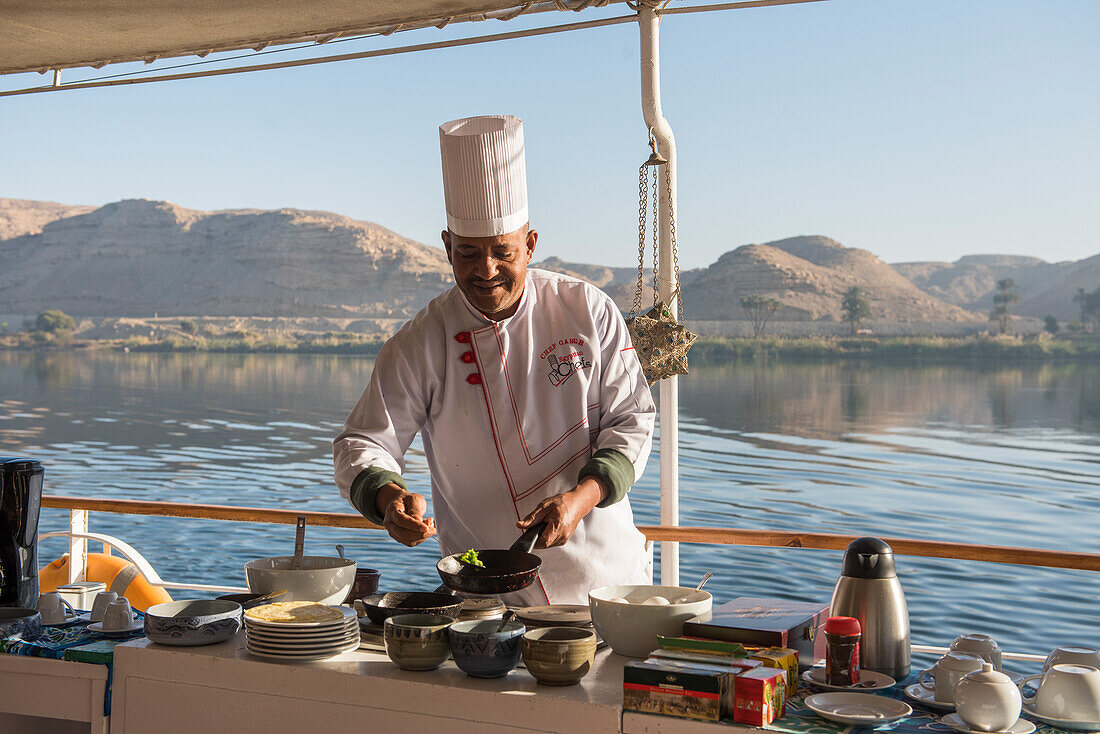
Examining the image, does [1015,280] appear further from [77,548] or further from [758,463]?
[77,548]

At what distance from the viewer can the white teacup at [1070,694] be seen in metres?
1.30

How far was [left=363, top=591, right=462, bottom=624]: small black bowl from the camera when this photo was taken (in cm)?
165

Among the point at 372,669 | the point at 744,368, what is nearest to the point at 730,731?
the point at 372,669

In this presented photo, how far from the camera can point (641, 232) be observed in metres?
3.71

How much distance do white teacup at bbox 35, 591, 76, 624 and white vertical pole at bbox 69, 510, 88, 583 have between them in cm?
186

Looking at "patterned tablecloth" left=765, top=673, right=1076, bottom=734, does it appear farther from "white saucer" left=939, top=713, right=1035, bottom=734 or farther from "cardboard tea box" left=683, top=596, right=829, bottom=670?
"cardboard tea box" left=683, top=596, right=829, bottom=670

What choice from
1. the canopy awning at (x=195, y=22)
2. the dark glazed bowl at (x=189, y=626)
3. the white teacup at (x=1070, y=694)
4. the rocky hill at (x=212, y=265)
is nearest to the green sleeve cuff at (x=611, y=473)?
the dark glazed bowl at (x=189, y=626)

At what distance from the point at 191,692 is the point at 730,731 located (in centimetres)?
92

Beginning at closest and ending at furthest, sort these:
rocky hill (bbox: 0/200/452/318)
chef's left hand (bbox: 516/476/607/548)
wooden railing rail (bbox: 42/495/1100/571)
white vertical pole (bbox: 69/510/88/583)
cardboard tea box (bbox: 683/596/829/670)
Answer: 1. cardboard tea box (bbox: 683/596/829/670)
2. chef's left hand (bbox: 516/476/607/548)
3. wooden railing rail (bbox: 42/495/1100/571)
4. white vertical pole (bbox: 69/510/88/583)
5. rocky hill (bbox: 0/200/452/318)

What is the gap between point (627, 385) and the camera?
2160 mm

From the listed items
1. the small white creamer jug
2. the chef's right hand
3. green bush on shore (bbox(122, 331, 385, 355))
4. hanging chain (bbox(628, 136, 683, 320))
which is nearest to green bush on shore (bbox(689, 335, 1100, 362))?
green bush on shore (bbox(122, 331, 385, 355))

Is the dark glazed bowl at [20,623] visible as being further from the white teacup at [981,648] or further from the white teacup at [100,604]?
the white teacup at [981,648]

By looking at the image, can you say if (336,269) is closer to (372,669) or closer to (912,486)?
(912,486)

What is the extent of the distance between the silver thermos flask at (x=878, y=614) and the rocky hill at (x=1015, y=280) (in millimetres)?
43593
